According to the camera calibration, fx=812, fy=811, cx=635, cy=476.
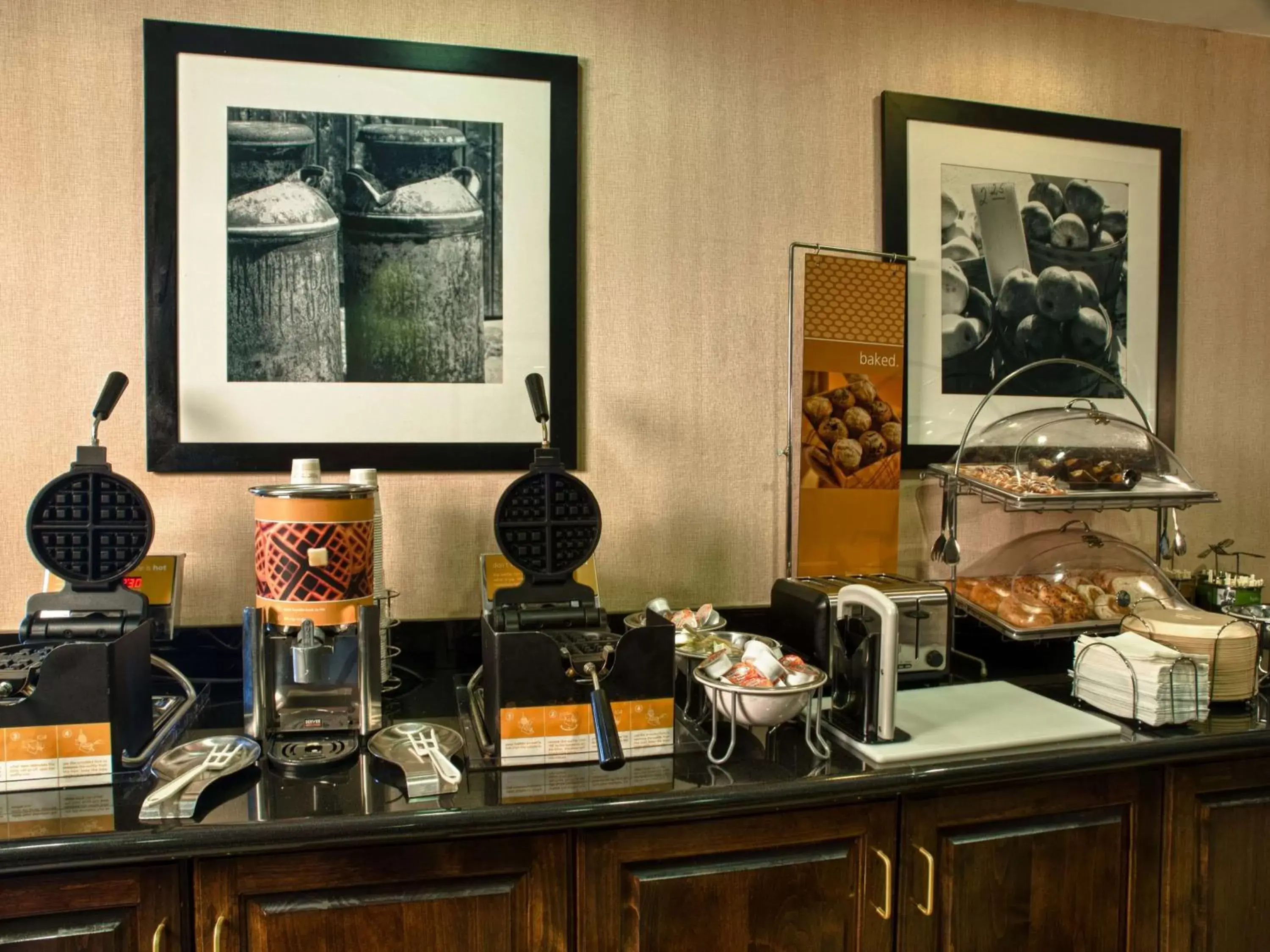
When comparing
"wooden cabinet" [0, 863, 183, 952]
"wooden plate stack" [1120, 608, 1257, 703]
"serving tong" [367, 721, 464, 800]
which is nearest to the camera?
"wooden cabinet" [0, 863, 183, 952]

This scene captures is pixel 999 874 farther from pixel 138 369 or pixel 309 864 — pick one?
pixel 138 369

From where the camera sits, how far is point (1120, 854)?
55.2 inches

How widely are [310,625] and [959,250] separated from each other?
1.72 m

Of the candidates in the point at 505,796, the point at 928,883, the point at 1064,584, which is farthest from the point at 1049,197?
the point at 505,796

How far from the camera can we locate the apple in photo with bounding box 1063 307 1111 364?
6.93 ft

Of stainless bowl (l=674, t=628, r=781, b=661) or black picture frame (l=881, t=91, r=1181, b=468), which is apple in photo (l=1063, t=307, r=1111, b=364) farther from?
stainless bowl (l=674, t=628, r=781, b=661)

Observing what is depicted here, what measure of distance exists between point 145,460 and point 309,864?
989 mm

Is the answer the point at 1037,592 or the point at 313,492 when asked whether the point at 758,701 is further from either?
the point at 1037,592

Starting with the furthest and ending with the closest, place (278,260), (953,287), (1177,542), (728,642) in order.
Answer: (953,287), (1177,542), (278,260), (728,642)

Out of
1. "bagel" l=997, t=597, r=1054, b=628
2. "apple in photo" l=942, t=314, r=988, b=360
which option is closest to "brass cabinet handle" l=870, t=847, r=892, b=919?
"bagel" l=997, t=597, r=1054, b=628

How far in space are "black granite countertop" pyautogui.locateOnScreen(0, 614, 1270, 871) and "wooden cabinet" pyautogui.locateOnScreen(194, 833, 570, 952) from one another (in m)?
0.04

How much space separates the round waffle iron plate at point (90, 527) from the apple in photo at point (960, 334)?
177cm

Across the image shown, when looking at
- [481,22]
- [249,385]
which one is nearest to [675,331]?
[481,22]

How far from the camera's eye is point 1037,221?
2.08 metres
